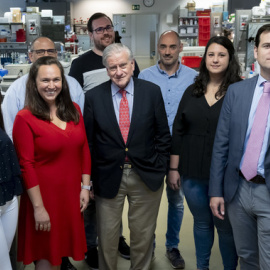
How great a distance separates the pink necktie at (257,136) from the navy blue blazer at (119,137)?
58cm

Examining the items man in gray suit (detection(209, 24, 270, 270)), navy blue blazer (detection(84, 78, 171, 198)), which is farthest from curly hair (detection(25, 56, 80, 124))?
man in gray suit (detection(209, 24, 270, 270))

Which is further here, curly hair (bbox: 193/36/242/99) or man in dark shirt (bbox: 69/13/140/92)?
man in dark shirt (bbox: 69/13/140/92)

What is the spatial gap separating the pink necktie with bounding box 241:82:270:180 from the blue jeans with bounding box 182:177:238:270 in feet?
1.58

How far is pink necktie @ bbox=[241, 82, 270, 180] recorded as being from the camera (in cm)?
188

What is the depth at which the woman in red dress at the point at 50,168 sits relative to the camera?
6.56ft

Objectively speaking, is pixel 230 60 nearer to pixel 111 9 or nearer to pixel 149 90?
pixel 149 90

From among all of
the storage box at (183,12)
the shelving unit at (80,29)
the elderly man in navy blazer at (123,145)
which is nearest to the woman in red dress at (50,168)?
the elderly man in navy blazer at (123,145)

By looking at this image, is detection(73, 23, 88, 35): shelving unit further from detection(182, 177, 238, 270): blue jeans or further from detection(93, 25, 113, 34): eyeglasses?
detection(182, 177, 238, 270): blue jeans

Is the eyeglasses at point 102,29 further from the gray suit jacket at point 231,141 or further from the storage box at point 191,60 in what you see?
the storage box at point 191,60

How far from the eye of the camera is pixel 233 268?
2457 mm

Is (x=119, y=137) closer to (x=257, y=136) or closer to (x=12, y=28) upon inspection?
(x=257, y=136)

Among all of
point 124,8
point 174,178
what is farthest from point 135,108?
point 124,8

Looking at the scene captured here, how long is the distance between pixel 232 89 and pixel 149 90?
499mm

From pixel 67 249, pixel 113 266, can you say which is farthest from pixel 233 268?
pixel 67 249
